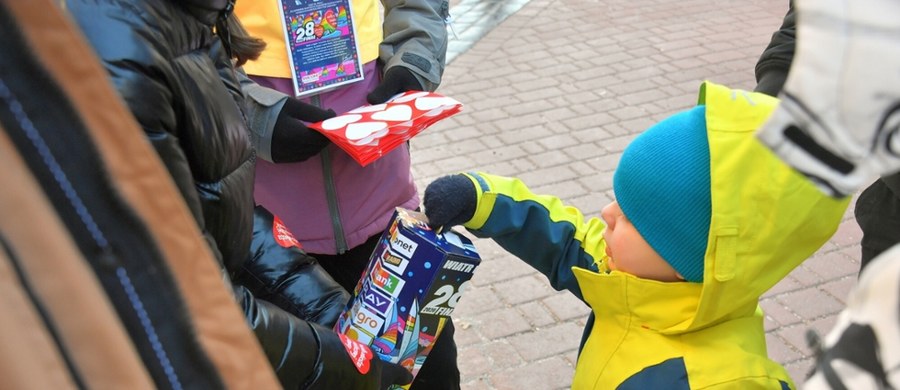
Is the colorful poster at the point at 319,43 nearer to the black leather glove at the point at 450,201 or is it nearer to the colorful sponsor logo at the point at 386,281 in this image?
the black leather glove at the point at 450,201

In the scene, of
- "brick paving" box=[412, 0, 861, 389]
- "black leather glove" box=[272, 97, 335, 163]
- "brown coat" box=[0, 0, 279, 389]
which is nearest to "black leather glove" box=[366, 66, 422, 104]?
"black leather glove" box=[272, 97, 335, 163]

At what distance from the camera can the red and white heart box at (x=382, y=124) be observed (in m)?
1.95

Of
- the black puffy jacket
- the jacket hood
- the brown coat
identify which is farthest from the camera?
the jacket hood

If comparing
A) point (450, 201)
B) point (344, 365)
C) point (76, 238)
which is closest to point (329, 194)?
point (450, 201)

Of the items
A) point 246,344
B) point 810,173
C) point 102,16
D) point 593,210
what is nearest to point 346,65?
point 102,16

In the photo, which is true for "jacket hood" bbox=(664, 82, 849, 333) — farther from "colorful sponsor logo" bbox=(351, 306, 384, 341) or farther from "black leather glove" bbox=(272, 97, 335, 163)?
"black leather glove" bbox=(272, 97, 335, 163)

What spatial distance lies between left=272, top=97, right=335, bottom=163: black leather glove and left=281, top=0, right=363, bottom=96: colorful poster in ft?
0.35

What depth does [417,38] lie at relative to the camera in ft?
8.30

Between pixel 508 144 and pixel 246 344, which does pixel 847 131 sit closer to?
pixel 246 344

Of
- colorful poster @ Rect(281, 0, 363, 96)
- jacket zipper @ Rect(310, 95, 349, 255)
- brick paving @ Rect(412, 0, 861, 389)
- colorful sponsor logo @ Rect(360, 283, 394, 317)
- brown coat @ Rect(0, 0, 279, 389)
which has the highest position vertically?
brown coat @ Rect(0, 0, 279, 389)

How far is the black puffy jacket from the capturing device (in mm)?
1033

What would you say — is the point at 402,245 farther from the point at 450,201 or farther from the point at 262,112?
the point at 262,112

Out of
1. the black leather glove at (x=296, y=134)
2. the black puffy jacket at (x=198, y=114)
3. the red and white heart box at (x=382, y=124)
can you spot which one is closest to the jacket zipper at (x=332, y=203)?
the black leather glove at (x=296, y=134)

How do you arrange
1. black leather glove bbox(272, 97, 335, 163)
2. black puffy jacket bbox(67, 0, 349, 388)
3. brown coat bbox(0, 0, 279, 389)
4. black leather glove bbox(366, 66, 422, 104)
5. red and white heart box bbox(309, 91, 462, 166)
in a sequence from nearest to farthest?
brown coat bbox(0, 0, 279, 389) < black puffy jacket bbox(67, 0, 349, 388) < red and white heart box bbox(309, 91, 462, 166) < black leather glove bbox(272, 97, 335, 163) < black leather glove bbox(366, 66, 422, 104)
